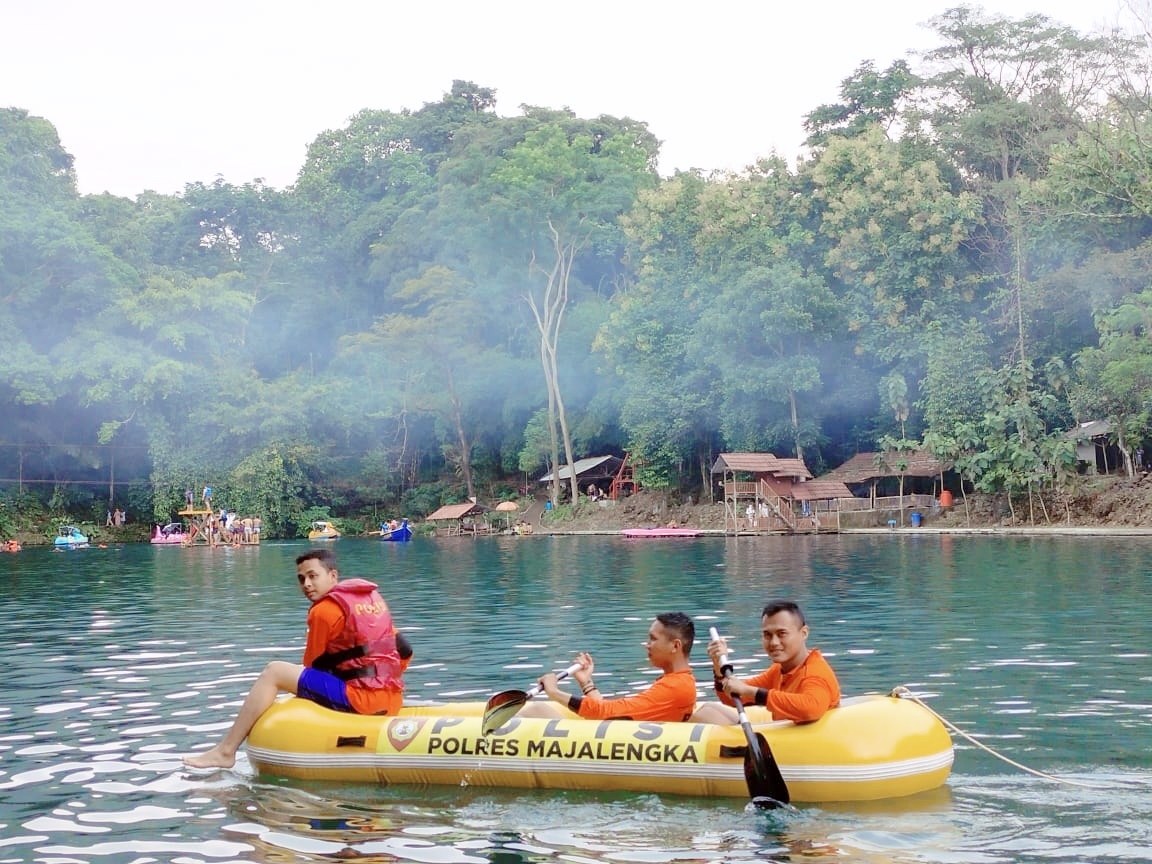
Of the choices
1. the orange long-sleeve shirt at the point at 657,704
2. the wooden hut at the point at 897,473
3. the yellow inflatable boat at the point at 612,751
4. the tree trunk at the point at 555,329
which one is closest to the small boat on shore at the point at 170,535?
the tree trunk at the point at 555,329

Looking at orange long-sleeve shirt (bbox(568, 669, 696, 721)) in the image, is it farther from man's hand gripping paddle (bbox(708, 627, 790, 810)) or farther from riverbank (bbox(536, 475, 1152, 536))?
riverbank (bbox(536, 475, 1152, 536))

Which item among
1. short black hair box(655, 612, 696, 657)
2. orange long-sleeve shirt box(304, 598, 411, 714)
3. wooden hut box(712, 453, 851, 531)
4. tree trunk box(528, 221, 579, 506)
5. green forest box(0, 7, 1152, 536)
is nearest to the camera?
short black hair box(655, 612, 696, 657)

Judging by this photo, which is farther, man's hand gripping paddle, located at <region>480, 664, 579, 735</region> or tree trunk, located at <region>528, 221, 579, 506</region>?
tree trunk, located at <region>528, 221, 579, 506</region>

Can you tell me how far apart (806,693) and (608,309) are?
48.2m

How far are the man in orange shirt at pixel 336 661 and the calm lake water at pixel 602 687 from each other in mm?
442

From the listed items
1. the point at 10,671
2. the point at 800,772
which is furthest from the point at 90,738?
the point at 800,772

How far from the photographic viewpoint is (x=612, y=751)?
7805 mm

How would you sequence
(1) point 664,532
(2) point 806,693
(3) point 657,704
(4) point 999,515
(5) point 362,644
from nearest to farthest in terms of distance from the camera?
(2) point 806,693, (3) point 657,704, (5) point 362,644, (4) point 999,515, (1) point 664,532

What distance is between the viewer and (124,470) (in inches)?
2131

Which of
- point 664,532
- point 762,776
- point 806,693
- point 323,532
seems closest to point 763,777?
point 762,776

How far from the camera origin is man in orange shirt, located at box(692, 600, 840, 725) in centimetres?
762

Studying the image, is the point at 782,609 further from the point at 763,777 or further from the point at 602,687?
the point at 602,687

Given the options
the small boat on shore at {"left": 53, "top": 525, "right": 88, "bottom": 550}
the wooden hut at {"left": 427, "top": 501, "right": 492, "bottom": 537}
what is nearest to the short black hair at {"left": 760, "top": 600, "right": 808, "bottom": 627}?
the small boat on shore at {"left": 53, "top": 525, "right": 88, "bottom": 550}

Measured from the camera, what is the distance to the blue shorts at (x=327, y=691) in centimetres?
866
